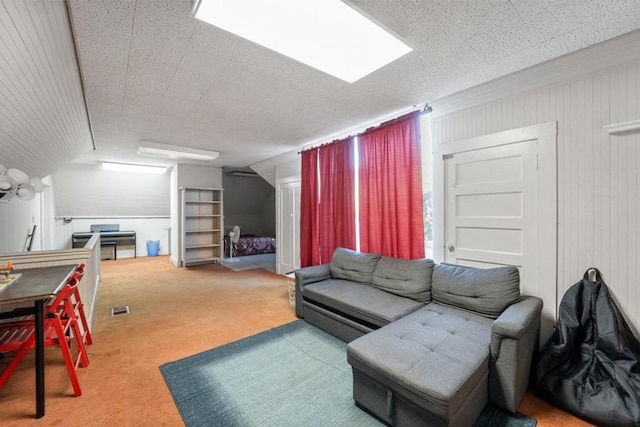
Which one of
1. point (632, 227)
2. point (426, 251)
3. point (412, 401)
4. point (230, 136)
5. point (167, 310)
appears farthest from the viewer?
point (230, 136)

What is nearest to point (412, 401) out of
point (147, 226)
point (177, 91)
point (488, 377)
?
point (488, 377)

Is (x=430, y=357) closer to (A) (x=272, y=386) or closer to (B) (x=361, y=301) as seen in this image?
(B) (x=361, y=301)

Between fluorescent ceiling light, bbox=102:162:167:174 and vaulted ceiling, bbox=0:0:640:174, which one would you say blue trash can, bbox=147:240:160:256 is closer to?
fluorescent ceiling light, bbox=102:162:167:174

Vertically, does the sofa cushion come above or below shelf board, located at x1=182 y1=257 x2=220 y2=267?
above

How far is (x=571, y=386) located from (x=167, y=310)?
4.09 m

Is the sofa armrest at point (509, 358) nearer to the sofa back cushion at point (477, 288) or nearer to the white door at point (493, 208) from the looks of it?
the sofa back cushion at point (477, 288)

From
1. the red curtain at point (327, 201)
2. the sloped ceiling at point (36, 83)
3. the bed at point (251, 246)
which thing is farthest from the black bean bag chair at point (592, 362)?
the bed at point (251, 246)

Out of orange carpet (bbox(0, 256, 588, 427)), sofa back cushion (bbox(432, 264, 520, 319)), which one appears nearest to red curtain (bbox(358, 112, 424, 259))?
sofa back cushion (bbox(432, 264, 520, 319))

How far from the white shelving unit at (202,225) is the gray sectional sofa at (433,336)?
15.0 ft

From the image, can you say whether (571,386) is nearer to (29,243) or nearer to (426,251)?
(426,251)

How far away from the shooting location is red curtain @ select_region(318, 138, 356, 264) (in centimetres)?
372

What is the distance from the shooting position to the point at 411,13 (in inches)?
60.0

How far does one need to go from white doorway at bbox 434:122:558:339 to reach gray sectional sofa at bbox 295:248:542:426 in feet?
0.74

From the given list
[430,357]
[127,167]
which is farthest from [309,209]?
[127,167]
